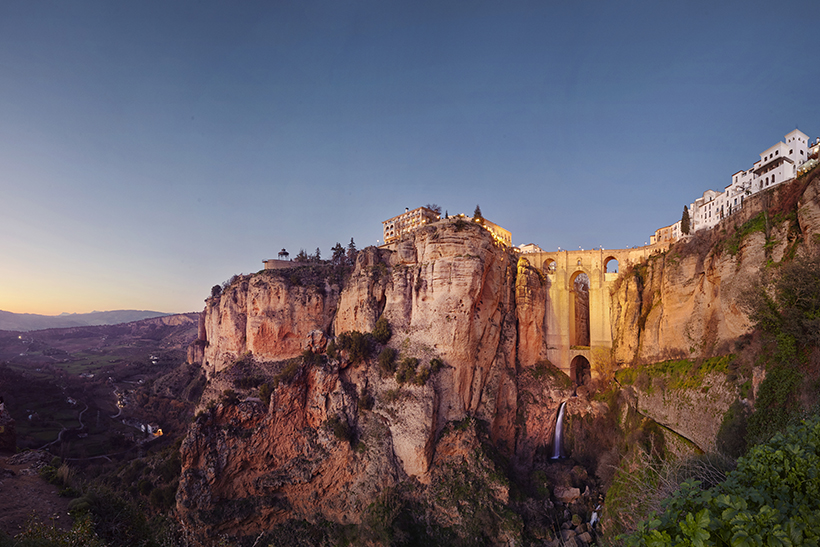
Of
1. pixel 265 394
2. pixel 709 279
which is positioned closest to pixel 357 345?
pixel 265 394

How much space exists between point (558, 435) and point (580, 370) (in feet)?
28.9

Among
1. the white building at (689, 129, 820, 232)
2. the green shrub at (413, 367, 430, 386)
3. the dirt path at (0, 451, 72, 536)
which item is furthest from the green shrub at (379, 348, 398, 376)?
the white building at (689, 129, 820, 232)

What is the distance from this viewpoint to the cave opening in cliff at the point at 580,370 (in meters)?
39.1

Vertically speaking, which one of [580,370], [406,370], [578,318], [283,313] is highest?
[283,313]

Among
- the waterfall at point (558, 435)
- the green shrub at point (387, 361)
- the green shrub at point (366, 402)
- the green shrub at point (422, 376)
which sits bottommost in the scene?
the waterfall at point (558, 435)

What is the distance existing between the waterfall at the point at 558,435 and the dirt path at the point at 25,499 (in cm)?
3573

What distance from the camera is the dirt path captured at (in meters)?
10.8

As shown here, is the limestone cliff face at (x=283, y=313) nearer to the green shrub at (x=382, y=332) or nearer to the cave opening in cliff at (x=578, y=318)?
the green shrub at (x=382, y=332)

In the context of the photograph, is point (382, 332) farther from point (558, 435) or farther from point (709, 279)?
point (709, 279)

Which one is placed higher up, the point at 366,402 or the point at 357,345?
the point at 357,345

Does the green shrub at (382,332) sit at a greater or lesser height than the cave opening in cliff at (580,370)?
greater

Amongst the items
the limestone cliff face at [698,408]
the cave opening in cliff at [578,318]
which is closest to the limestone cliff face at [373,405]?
the cave opening in cliff at [578,318]

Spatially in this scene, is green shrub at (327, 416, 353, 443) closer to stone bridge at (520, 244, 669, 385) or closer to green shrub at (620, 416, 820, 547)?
stone bridge at (520, 244, 669, 385)

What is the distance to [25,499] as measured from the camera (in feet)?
38.9
